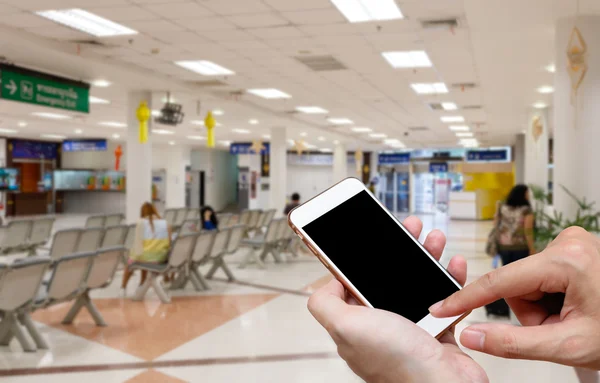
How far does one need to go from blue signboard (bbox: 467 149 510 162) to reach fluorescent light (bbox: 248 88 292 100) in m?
19.6

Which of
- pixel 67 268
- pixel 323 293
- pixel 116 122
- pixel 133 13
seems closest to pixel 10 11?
pixel 133 13

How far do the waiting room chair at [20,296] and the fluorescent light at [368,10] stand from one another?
4115mm

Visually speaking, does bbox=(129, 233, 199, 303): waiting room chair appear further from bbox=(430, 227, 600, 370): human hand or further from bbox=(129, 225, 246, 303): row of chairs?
bbox=(430, 227, 600, 370): human hand

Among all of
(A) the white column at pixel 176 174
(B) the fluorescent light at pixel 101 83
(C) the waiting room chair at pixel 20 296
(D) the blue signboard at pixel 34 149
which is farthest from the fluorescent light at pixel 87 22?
(D) the blue signboard at pixel 34 149

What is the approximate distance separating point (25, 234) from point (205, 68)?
474 cm

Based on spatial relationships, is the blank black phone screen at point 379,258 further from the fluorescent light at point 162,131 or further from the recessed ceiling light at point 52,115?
the fluorescent light at point 162,131

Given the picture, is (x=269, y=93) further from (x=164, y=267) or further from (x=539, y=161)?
(x=539, y=161)

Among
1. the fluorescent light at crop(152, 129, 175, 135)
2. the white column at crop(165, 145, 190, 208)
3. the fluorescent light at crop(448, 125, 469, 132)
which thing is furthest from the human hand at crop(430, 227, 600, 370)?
the white column at crop(165, 145, 190, 208)

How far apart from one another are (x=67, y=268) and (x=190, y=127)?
14876mm

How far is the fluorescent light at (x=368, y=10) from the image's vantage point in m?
6.29

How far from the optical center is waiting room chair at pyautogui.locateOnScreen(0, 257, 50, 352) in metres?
4.98

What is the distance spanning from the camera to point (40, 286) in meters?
5.75

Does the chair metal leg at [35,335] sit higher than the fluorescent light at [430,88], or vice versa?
the fluorescent light at [430,88]

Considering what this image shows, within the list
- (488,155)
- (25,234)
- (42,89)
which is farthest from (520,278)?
(488,155)
